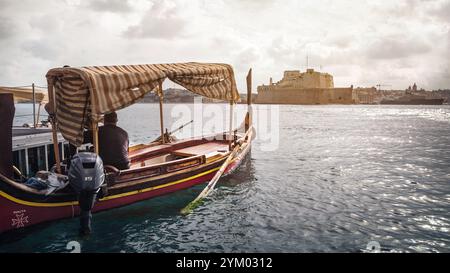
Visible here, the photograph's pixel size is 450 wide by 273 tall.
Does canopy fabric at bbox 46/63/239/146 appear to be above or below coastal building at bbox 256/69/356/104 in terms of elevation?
below

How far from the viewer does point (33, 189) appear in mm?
7578

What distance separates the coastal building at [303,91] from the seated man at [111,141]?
16942 centimetres

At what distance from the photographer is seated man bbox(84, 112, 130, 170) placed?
901cm

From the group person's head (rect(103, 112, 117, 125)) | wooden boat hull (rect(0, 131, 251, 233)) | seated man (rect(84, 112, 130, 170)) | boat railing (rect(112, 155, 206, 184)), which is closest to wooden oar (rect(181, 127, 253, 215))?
boat railing (rect(112, 155, 206, 184))

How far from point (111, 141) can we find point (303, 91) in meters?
170

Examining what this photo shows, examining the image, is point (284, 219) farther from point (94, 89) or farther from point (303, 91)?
point (303, 91)

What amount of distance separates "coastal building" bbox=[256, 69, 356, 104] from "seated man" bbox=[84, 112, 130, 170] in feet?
556

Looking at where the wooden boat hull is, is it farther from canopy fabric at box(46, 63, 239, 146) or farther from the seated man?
canopy fabric at box(46, 63, 239, 146)

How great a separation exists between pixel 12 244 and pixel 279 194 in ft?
29.3

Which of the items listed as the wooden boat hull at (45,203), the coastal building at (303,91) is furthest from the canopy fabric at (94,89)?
the coastal building at (303,91)

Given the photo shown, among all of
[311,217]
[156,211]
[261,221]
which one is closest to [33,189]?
[156,211]

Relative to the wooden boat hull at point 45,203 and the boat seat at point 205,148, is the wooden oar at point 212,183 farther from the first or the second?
the wooden boat hull at point 45,203

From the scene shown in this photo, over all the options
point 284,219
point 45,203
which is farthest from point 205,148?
point 45,203
